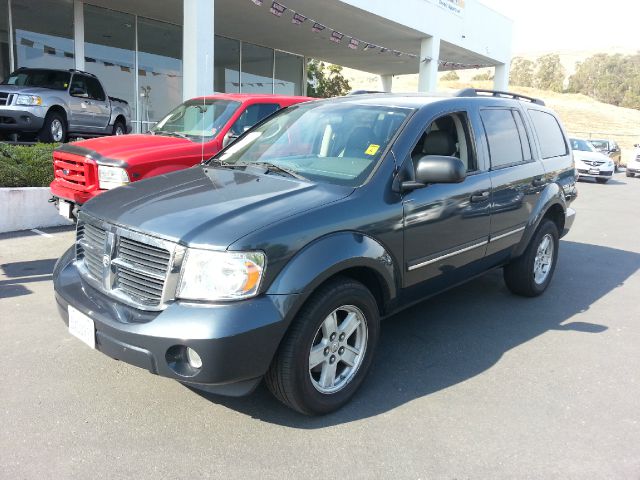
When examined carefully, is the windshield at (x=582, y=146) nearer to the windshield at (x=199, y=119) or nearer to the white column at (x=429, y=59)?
the white column at (x=429, y=59)

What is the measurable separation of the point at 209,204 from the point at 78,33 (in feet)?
50.2

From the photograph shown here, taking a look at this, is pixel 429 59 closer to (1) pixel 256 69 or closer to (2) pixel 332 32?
(2) pixel 332 32

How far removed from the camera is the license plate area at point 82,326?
9.82 ft

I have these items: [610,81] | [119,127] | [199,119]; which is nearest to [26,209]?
[199,119]

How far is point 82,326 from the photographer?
3.08 meters

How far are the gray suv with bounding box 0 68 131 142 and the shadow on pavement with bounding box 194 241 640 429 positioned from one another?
993 cm

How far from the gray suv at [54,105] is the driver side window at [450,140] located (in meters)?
10.1

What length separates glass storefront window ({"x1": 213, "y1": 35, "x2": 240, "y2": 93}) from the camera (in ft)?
68.7

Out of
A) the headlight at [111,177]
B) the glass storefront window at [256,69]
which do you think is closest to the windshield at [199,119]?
the headlight at [111,177]

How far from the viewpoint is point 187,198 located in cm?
330

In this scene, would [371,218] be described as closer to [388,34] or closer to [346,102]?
[346,102]

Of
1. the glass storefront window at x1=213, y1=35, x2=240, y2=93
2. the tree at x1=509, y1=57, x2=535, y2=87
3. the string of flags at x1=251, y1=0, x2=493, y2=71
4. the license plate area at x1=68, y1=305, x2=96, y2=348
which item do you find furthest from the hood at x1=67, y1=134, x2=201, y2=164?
the tree at x1=509, y1=57, x2=535, y2=87

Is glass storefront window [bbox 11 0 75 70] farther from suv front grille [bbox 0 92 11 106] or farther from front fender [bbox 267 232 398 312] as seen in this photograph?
front fender [bbox 267 232 398 312]

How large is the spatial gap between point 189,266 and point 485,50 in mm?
23845
